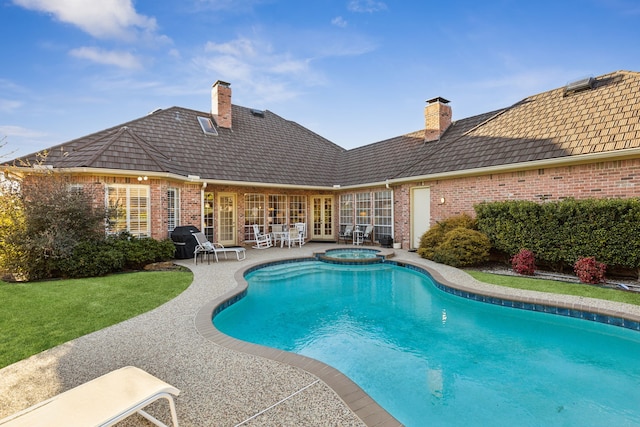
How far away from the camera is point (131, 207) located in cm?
1066

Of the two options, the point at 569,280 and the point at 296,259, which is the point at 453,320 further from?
the point at 296,259

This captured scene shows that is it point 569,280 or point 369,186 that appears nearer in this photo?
point 569,280

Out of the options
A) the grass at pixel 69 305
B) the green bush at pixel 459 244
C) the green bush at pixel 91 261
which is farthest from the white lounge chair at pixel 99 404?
the green bush at pixel 459 244

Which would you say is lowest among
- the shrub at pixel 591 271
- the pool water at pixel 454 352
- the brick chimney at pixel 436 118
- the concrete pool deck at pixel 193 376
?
the pool water at pixel 454 352

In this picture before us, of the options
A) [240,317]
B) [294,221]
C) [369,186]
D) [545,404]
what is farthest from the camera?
[294,221]

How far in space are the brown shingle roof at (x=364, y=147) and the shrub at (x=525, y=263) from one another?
280 centimetres

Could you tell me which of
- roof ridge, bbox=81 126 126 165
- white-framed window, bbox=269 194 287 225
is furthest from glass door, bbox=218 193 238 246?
roof ridge, bbox=81 126 126 165

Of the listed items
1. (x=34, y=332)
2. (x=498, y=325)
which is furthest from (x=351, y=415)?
(x=34, y=332)

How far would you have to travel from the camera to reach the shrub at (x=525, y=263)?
8594 mm

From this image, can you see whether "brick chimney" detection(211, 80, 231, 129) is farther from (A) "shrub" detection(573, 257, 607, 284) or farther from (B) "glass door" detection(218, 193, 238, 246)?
(A) "shrub" detection(573, 257, 607, 284)

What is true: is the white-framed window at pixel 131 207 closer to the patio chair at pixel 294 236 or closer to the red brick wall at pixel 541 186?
the patio chair at pixel 294 236

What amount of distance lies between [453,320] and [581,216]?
4.74 m

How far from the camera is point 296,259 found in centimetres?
1180

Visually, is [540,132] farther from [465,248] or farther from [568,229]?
[465,248]
